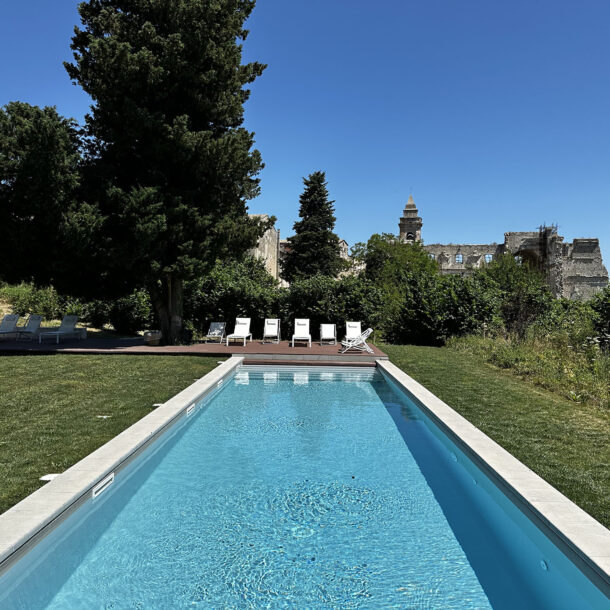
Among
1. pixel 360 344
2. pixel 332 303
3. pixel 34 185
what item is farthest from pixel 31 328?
pixel 360 344

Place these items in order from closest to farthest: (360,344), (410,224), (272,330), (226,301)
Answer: (360,344)
(272,330)
(226,301)
(410,224)

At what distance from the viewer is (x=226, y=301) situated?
54.1ft

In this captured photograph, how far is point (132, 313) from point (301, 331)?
6.99 metres

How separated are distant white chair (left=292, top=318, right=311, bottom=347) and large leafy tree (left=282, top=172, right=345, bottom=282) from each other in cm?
2038

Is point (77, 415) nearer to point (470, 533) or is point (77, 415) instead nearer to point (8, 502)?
point (8, 502)

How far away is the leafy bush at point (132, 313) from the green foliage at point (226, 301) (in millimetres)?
1807

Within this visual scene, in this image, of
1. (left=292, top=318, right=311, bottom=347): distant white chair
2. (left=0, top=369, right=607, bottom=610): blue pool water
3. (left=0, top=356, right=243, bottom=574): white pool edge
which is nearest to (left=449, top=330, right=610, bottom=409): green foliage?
(left=0, top=369, right=607, bottom=610): blue pool water

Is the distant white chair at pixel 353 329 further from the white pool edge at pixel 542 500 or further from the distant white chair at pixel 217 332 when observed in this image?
the white pool edge at pixel 542 500

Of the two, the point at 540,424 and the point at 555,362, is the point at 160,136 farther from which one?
the point at 540,424

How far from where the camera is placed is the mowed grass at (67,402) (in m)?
4.10

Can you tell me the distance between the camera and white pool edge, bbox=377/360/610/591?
265cm

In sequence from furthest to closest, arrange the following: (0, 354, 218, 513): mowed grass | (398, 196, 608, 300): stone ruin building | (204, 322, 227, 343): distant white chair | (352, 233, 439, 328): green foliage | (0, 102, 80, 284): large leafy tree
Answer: (398, 196, 608, 300): stone ruin building
(352, 233, 439, 328): green foliage
(204, 322, 227, 343): distant white chair
(0, 102, 80, 284): large leafy tree
(0, 354, 218, 513): mowed grass

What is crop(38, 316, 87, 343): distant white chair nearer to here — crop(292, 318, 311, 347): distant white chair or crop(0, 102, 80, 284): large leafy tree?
crop(0, 102, 80, 284): large leafy tree

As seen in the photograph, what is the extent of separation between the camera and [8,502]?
10.7ft
